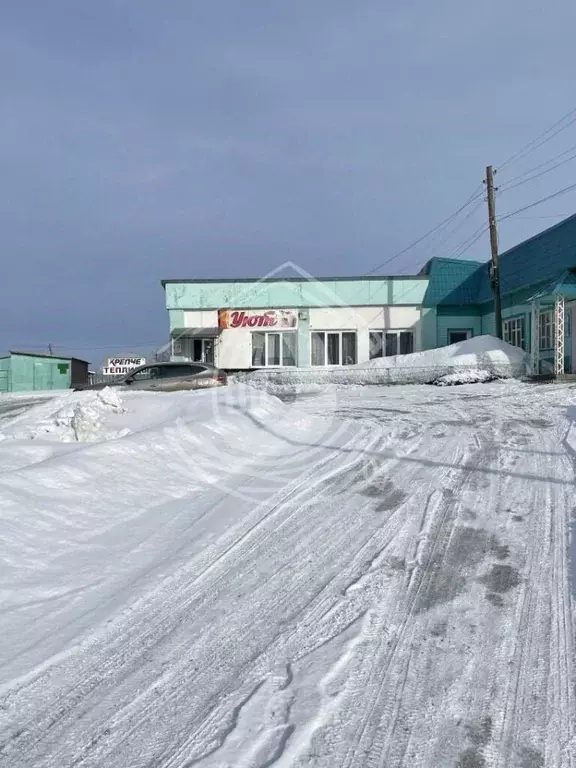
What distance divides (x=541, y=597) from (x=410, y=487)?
2.49 m

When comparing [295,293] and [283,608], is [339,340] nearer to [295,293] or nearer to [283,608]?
[295,293]

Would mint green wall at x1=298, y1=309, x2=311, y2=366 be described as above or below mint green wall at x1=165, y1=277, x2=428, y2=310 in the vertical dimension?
below

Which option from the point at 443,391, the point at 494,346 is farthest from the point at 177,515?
the point at 494,346

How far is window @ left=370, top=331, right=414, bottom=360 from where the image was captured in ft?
91.8

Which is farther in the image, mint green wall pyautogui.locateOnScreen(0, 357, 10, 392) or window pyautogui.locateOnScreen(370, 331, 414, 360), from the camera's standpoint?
mint green wall pyautogui.locateOnScreen(0, 357, 10, 392)

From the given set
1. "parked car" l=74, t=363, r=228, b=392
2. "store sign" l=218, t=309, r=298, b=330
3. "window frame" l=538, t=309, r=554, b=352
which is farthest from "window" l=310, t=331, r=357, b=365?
"parked car" l=74, t=363, r=228, b=392

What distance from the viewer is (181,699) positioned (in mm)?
2750

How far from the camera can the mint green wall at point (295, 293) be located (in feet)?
90.7

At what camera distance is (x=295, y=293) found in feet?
91.4

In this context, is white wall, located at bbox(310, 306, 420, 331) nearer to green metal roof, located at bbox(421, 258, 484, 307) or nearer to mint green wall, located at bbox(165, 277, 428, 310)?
mint green wall, located at bbox(165, 277, 428, 310)

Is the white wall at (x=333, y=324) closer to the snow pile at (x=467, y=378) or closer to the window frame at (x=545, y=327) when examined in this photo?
the window frame at (x=545, y=327)

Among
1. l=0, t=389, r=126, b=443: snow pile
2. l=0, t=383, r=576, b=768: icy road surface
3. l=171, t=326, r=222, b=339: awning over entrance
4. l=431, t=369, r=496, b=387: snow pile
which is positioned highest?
l=171, t=326, r=222, b=339: awning over entrance

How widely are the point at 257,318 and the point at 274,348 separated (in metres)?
1.67

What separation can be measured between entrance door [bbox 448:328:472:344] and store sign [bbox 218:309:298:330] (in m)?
7.55
